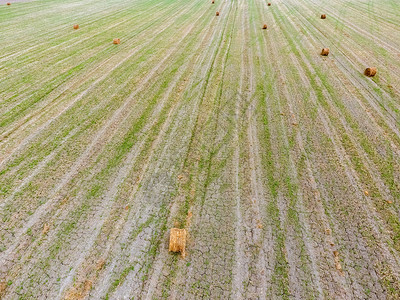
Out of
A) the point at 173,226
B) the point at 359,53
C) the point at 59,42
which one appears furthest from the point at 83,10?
the point at 173,226

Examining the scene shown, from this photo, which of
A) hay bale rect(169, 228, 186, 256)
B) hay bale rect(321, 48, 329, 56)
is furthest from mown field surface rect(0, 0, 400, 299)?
hay bale rect(321, 48, 329, 56)

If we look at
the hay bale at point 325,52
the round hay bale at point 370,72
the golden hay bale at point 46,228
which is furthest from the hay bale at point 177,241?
the hay bale at point 325,52

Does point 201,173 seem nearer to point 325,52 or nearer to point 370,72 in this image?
point 370,72

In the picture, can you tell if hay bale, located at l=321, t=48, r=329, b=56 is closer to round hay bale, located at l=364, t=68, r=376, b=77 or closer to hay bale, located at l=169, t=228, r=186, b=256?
round hay bale, located at l=364, t=68, r=376, b=77

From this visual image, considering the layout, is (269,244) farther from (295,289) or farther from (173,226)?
(173,226)

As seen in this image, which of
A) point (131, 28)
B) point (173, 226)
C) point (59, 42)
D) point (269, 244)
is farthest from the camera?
point (131, 28)

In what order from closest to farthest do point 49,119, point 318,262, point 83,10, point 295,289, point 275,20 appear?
point 295,289, point 318,262, point 49,119, point 275,20, point 83,10
